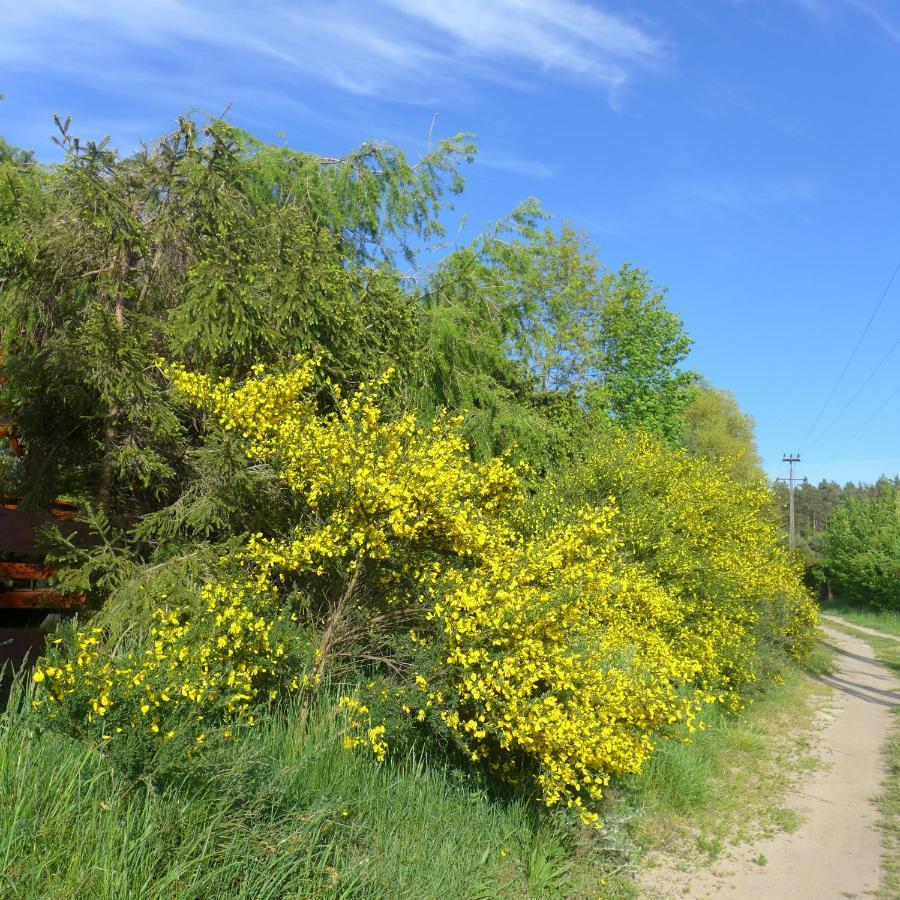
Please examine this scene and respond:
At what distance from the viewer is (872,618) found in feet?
141

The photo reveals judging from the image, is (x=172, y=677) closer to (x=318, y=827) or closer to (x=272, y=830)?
(x=272, y=830)

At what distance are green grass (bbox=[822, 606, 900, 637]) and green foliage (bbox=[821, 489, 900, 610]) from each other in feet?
1.61

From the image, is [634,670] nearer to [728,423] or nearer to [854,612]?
[854,612]

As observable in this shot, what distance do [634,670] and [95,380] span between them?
4.94 meters

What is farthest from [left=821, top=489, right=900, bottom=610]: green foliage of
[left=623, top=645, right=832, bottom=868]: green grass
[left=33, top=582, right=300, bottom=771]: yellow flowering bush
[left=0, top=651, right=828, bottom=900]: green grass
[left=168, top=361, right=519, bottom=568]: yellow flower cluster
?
[left=33, top=582, right=300, bottom=771]: yellow flowering bush

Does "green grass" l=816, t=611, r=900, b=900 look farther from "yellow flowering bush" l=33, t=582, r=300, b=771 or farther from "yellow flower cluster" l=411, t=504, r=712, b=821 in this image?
"yellow flowering bush" l=33, t=582, r=300, b=771

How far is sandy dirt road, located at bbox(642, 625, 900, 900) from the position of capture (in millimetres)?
6816

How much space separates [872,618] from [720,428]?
1299 centimetres

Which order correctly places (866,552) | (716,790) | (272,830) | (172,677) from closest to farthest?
(272,830) < (172,677) < (716,790) < (866,552)

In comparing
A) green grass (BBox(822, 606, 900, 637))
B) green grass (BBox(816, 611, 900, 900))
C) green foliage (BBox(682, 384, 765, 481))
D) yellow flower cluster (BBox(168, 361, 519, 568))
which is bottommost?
green grass (BBox(816, 611, 900, 900))

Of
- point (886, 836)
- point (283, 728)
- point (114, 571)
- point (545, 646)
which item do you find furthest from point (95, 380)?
point (886, 836)

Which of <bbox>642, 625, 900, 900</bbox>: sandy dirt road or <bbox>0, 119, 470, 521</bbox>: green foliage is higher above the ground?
<bbox>0, 119, 470, 521</bbox>: green foliage

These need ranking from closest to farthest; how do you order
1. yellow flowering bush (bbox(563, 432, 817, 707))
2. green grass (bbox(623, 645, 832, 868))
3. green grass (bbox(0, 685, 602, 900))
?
1. green grass (bbox(0, 685, 602, 900))
2. green grass (bbox(623, 645, 832, 868))
3. yellow flowering bush (bbox(563, 432, 817, 707))

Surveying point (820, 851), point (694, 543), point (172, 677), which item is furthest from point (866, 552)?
point (172, 677)
